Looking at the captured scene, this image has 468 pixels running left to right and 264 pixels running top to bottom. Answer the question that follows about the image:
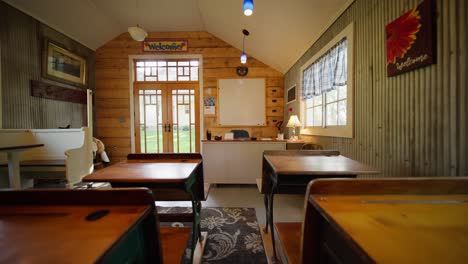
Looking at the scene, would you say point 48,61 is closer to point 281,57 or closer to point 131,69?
point 131,69

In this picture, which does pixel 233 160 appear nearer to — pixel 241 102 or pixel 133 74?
pixel 241 102

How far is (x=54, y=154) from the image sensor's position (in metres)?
3.34

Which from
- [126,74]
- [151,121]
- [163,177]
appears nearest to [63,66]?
[126,74]

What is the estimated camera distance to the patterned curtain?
233 centimetres

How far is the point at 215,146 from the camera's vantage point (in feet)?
10.9

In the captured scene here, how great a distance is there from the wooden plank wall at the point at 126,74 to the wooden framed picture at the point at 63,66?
541 mm

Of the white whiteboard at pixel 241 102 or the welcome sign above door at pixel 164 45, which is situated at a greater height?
the welcome sign above door at pixel 164 45

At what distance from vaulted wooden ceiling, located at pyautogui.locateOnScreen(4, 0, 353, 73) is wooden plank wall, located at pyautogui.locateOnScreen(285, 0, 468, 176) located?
0.62 metres

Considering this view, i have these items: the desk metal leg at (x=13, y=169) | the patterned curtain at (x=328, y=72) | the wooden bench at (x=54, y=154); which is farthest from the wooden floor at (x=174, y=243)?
the desk metal leg at (x=13, y=169)

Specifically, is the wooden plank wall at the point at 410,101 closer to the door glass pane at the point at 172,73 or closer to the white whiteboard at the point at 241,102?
the white whiteboard at the point at 241,102

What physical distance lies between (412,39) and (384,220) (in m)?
1.46

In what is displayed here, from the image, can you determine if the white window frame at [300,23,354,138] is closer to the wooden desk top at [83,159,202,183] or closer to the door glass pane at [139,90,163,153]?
the wooden desk top at [83,159,202,183]

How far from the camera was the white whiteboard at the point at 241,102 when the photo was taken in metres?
5.05

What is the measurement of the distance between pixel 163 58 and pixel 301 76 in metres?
3.53
